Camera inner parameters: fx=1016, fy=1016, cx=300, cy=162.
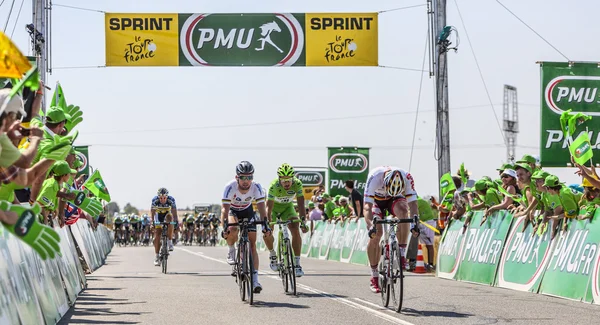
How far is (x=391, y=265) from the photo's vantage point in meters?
11.3

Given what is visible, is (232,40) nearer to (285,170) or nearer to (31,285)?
(285,170)

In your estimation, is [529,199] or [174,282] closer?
[529,199]

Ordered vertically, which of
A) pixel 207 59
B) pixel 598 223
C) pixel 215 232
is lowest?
pixel 215 232

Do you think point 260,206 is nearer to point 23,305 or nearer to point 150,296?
point 150,296

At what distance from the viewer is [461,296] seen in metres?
13.1

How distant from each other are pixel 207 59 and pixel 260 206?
11.5 meters

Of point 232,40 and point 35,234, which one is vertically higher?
point 232,40

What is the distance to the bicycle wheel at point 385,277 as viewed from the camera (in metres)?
11.3

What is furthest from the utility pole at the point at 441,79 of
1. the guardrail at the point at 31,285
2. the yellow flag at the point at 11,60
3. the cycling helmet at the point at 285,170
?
the yellow flag at the point at 11,60

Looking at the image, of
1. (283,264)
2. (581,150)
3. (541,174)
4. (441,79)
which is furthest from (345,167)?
(581,150)

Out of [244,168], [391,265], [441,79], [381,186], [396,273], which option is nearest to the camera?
Result: [396,273]

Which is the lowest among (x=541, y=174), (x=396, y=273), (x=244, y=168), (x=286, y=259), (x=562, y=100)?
(x=286, y=259)

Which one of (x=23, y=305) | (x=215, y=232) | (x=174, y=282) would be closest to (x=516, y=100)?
(x=215, y=232)

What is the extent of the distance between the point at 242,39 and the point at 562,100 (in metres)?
8.15
